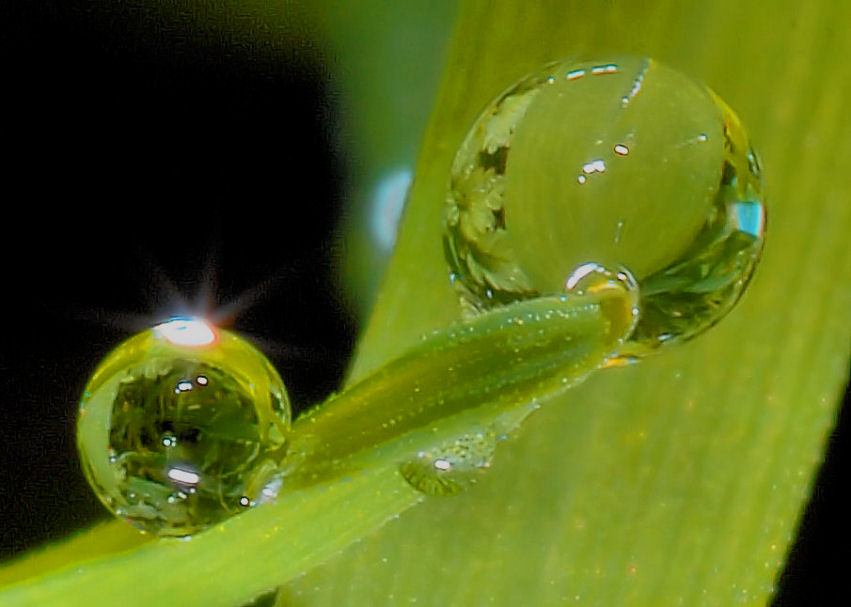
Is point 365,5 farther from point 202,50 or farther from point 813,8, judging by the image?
point 813,8

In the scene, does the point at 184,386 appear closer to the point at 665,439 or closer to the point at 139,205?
→ the point at 665,439

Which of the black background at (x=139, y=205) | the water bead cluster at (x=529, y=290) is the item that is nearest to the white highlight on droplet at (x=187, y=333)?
the water bead cluster at (x=529, y=290)

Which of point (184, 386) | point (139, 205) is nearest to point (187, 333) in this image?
point (184, 386)

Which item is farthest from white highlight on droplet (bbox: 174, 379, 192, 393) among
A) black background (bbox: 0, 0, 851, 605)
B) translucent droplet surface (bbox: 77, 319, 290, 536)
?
black background (bbox: 0, 0, 851, 605)

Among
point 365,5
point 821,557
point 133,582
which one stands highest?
point 365,5

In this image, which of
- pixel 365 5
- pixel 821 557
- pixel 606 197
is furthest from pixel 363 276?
pixel 606 197

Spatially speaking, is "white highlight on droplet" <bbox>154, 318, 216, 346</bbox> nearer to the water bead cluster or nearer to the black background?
the water bead cluster

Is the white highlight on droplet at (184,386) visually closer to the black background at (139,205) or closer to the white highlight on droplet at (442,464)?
the white highlight on droplet at (442,464)
